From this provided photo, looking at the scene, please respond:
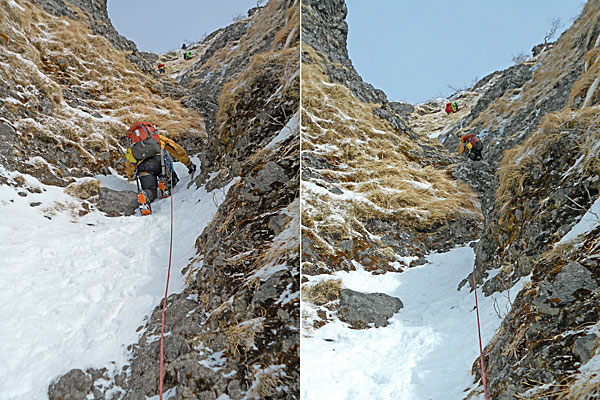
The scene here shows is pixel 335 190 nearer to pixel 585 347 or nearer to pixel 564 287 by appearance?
pixel 564 287

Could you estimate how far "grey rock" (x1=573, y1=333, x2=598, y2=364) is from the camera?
107 cm

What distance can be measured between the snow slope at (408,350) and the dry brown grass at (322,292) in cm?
13

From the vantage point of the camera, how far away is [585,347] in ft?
3.59

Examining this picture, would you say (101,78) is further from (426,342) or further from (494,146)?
(494,146)

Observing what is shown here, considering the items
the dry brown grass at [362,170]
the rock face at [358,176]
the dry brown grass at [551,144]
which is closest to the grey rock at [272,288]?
the rock face at [358,176]

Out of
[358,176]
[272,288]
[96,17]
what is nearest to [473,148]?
[358,176]

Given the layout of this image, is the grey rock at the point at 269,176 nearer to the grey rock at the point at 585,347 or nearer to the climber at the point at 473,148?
the grey rock at the point at 585,347

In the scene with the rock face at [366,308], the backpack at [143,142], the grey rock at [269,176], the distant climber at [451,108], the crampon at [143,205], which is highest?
the distant climber at [451,108]

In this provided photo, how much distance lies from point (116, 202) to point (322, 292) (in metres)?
1.98

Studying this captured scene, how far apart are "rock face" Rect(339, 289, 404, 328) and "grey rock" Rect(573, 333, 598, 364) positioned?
1.54 meters

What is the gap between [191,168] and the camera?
330 centimetres

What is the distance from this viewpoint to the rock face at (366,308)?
2605 mm

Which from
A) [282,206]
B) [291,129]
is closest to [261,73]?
[291,129]

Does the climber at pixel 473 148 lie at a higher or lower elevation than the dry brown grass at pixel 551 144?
higher
